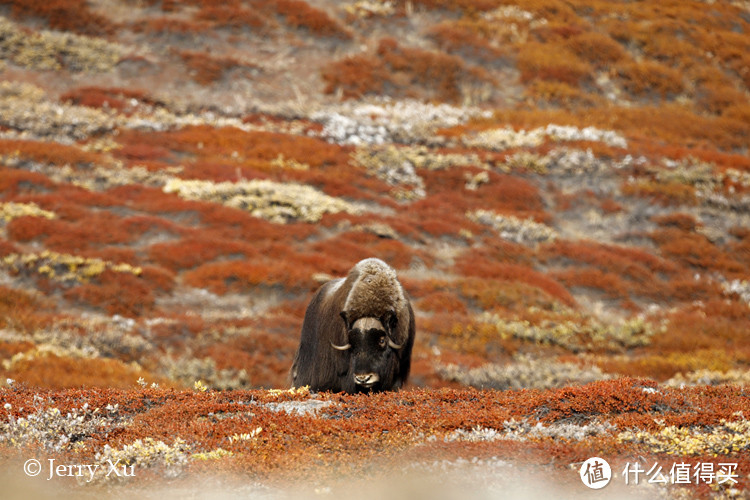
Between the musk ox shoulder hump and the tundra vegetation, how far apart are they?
173cm

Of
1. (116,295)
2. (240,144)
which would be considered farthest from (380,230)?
(240,144)

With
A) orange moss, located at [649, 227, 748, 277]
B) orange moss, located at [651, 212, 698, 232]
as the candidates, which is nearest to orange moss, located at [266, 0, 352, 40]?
orange moss, located at [651, 212, 698, 232]

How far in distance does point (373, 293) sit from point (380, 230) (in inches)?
673

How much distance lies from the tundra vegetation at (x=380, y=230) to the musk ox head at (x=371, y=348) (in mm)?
1237

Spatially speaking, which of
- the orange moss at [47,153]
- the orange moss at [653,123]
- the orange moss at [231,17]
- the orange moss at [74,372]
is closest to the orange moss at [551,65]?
the orange moss at [653,123]

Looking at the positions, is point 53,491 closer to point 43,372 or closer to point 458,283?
Answer: point 43,372

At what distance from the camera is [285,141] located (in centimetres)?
3553

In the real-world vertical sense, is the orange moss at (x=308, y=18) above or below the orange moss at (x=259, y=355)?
above

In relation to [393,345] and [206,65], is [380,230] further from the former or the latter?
[206,65]

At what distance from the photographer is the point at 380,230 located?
87.0 ft

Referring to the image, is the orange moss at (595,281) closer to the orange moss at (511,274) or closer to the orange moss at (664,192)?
the orange moss at (511,274)

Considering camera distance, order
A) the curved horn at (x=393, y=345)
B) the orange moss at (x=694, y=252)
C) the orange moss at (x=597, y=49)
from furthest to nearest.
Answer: the orange moss at (x=597, y=49) → the orange moss at (x=694, y=252) → the curved horn at (x=393, y=345)

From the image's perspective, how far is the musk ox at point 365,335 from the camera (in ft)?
30.1

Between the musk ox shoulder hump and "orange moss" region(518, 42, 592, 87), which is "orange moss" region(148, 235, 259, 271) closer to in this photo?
Answer: the musk ox shoulder hump
